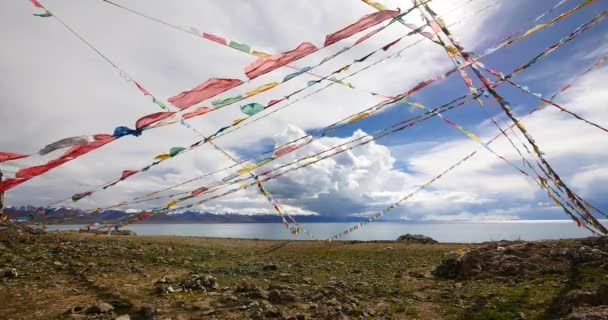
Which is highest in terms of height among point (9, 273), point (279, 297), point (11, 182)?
point (11, 182)

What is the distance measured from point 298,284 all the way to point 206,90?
10272 millimetres

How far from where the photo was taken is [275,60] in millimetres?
6746

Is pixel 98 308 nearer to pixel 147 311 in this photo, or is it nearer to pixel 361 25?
pixel 147 311

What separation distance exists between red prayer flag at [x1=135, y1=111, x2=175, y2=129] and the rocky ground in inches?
208

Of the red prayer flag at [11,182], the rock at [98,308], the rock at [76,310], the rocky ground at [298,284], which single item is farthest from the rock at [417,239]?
the red prayer flag at [11,182]

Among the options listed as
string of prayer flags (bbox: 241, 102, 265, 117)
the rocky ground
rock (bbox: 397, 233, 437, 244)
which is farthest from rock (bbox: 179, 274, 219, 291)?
rock (bbox: 397, 233, 437, 244)

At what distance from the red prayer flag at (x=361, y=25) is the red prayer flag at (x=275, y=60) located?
405 millimetres

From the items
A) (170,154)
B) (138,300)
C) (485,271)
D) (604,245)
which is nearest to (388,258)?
(485,271)

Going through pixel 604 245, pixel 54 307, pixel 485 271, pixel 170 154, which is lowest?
pixel 54 307

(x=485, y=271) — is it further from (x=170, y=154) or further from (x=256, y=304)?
(x=170, y=154)

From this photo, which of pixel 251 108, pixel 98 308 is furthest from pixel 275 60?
pixel 98 308

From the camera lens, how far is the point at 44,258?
16.0m

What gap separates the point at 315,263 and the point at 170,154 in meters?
14.8

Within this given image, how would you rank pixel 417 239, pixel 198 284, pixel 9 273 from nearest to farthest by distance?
pixel 198 284
pixel 9 273
pixel 417 239
